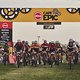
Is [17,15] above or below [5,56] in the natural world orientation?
above

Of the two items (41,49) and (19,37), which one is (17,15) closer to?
(19,37)

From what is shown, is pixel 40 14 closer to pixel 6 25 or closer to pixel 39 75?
pixel 6 25

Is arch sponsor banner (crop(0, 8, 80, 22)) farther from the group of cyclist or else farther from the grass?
the grass

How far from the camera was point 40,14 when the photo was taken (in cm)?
2855

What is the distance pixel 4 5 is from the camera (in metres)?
27.9

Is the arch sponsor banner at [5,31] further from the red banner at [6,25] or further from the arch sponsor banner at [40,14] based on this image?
the arch sponsor banner at [40,14]

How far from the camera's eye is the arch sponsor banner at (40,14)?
93.1ft

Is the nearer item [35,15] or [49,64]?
[49,64]

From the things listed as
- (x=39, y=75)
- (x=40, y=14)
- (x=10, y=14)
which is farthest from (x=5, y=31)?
(x=39, y=75)

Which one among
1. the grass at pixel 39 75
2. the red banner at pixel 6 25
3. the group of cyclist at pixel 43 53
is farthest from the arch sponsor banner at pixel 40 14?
the grass at pixel 39 75

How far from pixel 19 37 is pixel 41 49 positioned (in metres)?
3.94

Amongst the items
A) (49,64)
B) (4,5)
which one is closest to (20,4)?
(4,5)

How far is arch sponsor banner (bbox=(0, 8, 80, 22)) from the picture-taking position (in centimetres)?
2838

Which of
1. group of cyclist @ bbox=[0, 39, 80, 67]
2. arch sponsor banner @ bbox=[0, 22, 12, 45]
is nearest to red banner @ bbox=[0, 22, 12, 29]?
arch sponsor banner @ bbox=[0, 22, 12, 45]
